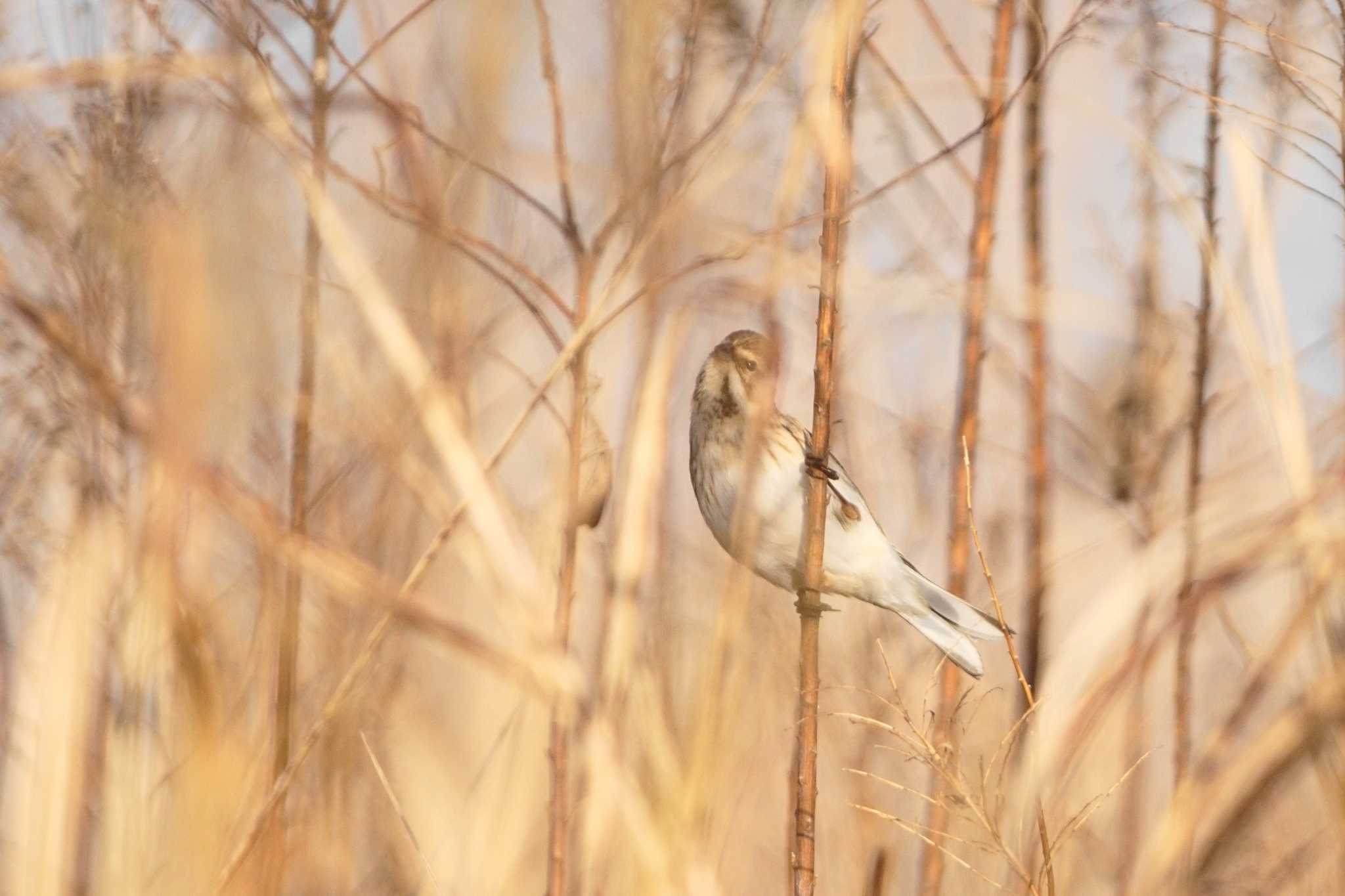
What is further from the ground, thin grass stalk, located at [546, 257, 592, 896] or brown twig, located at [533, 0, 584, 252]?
brown twig, located at [533, 0, 584, 252]

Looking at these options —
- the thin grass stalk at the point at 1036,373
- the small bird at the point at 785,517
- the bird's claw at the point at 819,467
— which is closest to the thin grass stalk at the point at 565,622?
the bird's claw at the point at 819,467

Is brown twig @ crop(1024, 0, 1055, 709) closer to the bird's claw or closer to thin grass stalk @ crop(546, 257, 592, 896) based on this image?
the bird's claw

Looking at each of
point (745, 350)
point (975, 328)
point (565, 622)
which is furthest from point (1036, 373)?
point (565, 622)

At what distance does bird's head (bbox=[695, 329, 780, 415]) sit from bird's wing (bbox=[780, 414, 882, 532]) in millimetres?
126

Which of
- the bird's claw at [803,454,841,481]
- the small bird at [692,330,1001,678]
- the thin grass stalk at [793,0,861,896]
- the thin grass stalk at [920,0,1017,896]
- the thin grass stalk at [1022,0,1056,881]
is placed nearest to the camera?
the thin grass stalk at [793,0,861,896]

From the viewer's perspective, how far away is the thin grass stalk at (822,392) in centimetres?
114

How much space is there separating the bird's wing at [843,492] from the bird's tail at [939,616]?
11cm

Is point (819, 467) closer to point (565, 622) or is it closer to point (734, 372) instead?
point (565, 622)

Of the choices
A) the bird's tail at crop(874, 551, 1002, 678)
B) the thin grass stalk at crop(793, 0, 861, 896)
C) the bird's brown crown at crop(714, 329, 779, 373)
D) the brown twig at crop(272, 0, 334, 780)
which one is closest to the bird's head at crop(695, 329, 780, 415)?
the bird's brown crown at crop(714, 329, 779, 373)

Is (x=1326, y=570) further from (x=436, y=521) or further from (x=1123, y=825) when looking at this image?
(x=436, y=521)

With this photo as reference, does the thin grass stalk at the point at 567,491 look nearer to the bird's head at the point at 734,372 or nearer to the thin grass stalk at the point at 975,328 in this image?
the bird's head at the point at 734,372

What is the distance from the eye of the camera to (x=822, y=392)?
49.2 inches

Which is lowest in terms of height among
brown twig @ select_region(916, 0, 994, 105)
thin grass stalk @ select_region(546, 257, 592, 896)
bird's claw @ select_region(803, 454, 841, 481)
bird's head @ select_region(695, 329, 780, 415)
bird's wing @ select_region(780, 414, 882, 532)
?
thin grass stalk @ select_region(546, 257, 592, 896)

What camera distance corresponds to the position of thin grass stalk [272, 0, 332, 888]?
4.53 ft
